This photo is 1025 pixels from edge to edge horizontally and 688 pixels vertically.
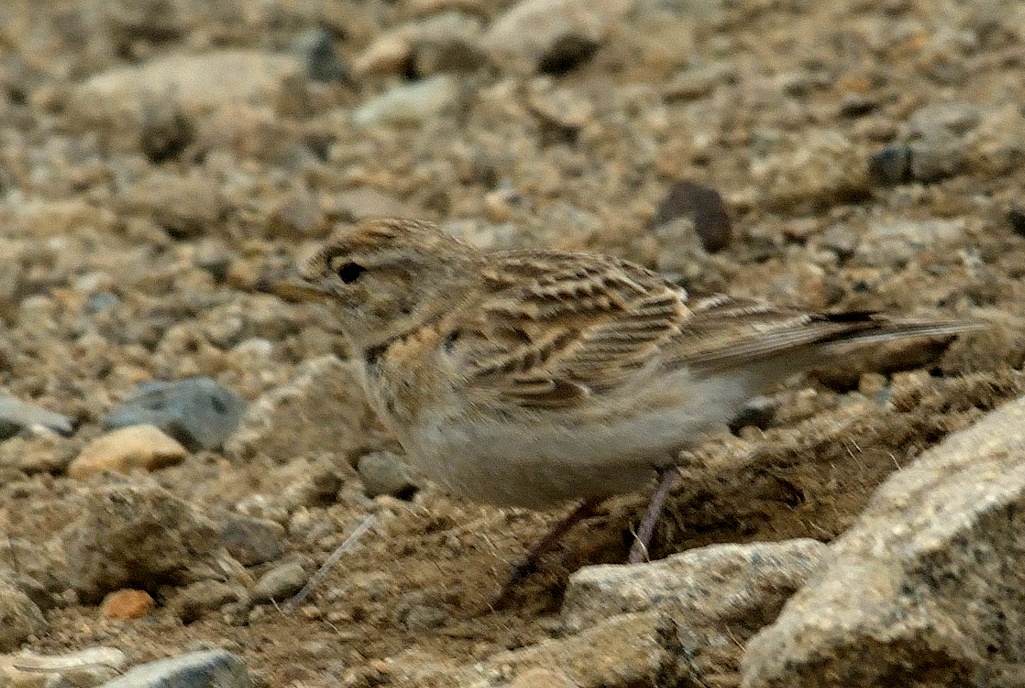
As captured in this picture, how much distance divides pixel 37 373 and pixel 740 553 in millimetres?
4775

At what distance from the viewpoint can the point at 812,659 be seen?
165 inches

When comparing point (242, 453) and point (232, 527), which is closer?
point (232, 527)

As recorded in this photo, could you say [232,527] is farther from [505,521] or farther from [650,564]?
[650,564]

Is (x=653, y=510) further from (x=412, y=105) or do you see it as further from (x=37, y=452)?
(x=412, y=105)

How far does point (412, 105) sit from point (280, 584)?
19.9ft

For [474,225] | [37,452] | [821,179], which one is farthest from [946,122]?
[37,452]

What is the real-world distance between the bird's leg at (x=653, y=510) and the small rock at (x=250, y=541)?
1.41 m

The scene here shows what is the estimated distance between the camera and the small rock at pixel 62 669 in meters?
5.18

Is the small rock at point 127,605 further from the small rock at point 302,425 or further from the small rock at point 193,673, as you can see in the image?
the small rock at point 302,425

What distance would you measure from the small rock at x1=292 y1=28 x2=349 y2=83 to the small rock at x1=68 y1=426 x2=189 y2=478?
5245 mm

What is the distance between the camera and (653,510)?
595 cm

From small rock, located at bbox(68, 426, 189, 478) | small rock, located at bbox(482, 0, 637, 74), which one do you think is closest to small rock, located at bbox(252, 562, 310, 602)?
small rock, located at bbox(68, 426, 189, 478)

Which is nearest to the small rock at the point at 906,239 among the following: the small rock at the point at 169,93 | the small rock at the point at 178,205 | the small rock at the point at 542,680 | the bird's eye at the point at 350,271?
the bird's eye at the point at 350,271

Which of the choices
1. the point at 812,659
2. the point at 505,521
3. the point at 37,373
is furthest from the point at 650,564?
the point at 37,373
